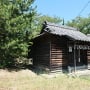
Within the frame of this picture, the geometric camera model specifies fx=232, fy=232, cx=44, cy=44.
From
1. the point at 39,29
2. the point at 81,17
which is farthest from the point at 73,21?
the point at 39,29

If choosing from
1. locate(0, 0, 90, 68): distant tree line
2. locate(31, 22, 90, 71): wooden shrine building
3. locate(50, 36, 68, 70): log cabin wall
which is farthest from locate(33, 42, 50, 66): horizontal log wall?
locate(0, 0, 90, 68): distant tree line

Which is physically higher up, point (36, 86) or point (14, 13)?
point (14, 13)

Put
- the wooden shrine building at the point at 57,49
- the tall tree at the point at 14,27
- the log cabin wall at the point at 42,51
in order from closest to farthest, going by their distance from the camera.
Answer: the tall tree at the point at 14,27
the wooden shrine building at the point at 57,49
the log cabin wall at the point at 42,51

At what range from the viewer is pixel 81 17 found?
6062cm

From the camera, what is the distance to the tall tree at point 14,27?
1980 centimetres

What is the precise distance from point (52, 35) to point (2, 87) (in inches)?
329

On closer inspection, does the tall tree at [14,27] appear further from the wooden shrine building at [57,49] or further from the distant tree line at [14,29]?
the wooden shrine building at [57,49]

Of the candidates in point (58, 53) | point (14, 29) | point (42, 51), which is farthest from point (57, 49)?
point (14, 29)

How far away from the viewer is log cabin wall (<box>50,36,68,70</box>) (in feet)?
68.4

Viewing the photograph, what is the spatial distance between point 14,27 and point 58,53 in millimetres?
4637

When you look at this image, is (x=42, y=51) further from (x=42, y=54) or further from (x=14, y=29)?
(x=14, y=29)

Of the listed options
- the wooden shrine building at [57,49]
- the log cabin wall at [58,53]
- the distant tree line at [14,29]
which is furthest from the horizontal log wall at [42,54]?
the distant tree line at [14,29]

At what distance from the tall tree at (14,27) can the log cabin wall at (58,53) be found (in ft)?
8.04

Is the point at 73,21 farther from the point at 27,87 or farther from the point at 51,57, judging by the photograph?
the point at 27,87
